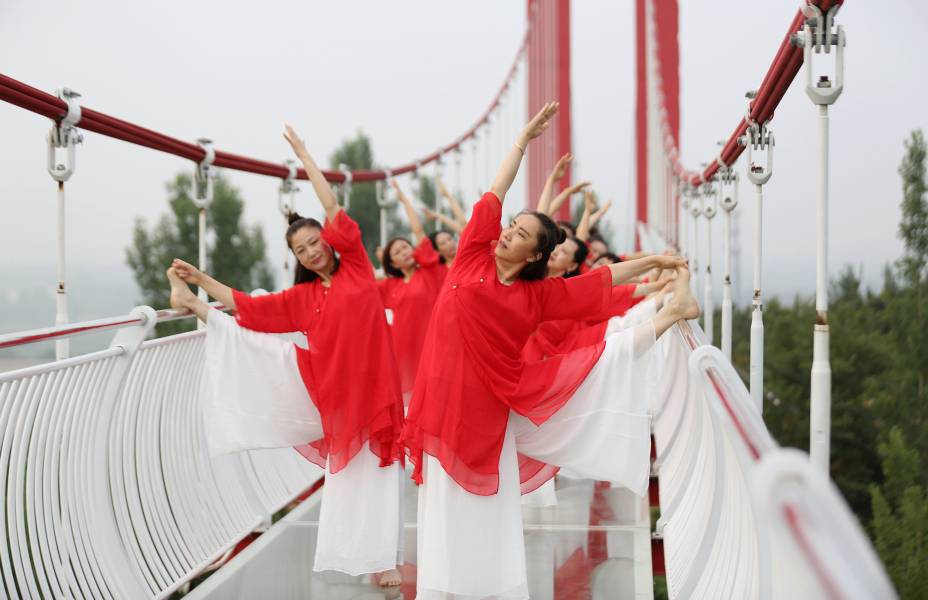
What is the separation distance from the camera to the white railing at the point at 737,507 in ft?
2.87

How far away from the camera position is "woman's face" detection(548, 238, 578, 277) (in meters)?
3.99

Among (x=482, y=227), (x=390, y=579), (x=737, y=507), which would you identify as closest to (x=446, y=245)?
(x=390, y=579)

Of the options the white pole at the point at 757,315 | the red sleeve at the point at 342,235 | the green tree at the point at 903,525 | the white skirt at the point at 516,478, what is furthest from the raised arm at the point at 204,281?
the green tree at the point at 903,525

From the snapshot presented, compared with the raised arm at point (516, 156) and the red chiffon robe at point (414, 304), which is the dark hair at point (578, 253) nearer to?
the raised arm at point (516, 156)

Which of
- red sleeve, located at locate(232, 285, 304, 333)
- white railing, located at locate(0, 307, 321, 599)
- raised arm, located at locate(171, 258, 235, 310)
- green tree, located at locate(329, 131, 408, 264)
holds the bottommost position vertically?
white railing, located at locate(0, 307, 321, 599)

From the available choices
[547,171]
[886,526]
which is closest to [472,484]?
[547,171]

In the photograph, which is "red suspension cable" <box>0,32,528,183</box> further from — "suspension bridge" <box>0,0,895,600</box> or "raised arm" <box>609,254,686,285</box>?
"raised arm" <box>609,254,686,285</box>

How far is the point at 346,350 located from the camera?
324cm

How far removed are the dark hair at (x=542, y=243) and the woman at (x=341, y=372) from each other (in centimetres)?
64

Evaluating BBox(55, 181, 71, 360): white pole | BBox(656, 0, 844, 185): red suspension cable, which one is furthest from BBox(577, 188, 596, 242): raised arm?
BBox(55, 181, 71, 360): white pole

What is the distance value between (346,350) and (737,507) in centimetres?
156

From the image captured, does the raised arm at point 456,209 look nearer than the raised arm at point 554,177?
No

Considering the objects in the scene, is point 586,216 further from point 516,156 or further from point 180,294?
point 180,294

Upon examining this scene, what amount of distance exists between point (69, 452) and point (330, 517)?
0.90m
